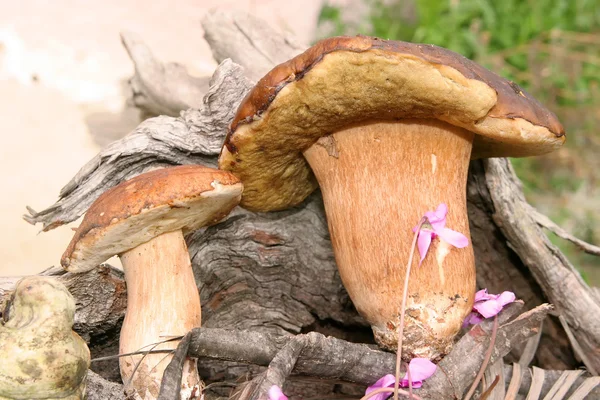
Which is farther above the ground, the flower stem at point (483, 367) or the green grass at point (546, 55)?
the green grass at point (546, 55)

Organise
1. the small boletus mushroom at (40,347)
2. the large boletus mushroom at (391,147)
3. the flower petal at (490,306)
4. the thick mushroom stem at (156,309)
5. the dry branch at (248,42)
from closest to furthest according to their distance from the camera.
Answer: the small boletus mushroom at (40,347) < the large boletus mushroom at (391,147) < the thick mushroom stem at (156,309) < the flower petal at (490,306) < the dry branch at (248,42)

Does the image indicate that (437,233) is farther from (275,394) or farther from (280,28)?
(280,28)

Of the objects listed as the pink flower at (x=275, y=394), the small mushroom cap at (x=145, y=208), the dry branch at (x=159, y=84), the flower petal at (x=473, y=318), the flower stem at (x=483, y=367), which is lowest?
the flower stem at (x=483, y=367)

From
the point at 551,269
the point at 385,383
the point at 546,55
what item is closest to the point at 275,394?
the point at 385,383

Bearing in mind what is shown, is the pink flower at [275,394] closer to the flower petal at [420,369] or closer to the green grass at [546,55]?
the flower petal at [420,369]

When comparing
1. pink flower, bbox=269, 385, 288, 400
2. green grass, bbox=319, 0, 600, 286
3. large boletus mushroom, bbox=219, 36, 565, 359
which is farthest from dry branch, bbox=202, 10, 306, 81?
green grass, bbox=319, 0, 600, 286

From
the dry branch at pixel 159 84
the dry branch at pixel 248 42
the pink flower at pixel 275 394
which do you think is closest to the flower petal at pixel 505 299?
the pink flower at pixel 275 394

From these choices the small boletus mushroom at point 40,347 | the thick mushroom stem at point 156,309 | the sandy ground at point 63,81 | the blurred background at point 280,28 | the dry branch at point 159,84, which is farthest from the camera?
the blurred background at point 280,28

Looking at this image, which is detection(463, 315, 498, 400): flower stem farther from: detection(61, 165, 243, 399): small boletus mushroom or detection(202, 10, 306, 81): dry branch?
detection(202, 10, 306, 81): dry branch
